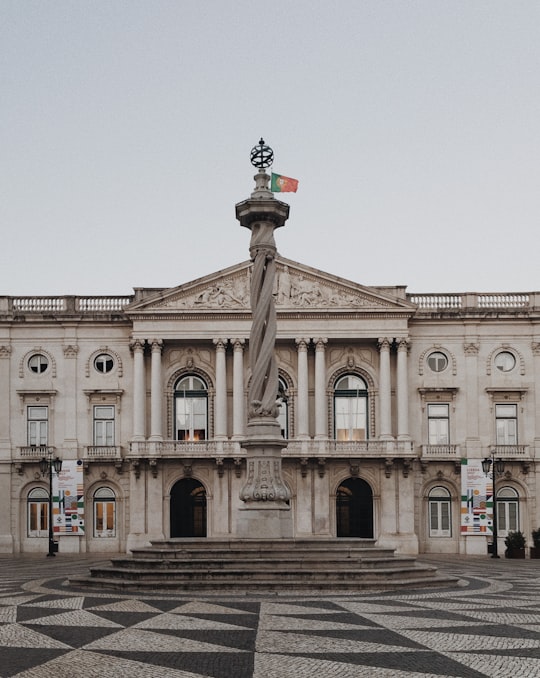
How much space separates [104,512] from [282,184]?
3199cm

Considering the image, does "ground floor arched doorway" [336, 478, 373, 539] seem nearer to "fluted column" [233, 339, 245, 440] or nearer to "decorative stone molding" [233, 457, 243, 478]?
"decorative stone molding" [233, 457, 243, 478]

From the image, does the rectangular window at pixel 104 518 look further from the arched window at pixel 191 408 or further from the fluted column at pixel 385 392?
the fluted column at pixel 385 392

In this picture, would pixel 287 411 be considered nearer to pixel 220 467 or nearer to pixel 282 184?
pixel 220 467

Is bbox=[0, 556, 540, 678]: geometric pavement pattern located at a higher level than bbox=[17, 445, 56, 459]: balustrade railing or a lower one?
lower

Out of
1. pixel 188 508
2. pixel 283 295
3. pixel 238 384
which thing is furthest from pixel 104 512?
pixel 283 295

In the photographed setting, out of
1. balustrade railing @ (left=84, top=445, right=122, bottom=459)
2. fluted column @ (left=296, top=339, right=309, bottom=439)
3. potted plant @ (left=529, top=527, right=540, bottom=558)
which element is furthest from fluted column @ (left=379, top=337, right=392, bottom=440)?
balustrade railing @ (left=84, top=445, right=122, bottom=459)

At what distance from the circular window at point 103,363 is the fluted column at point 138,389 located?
2.09m

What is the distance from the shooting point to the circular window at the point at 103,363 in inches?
2400

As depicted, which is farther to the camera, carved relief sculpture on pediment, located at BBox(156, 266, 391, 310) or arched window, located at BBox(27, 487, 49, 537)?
arched window, located at BBox(27, 487, 49, 537)

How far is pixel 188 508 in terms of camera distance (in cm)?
5988

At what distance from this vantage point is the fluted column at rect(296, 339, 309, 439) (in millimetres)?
59000

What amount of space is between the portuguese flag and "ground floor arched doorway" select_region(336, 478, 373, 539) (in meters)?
29.3

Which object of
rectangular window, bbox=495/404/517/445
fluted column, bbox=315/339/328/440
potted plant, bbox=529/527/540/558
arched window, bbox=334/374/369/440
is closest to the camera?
potted plant, bbox=529/527/540/558

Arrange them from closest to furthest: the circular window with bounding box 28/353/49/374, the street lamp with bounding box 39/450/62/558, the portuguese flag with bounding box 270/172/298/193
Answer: the portuguese flag with bounding box 270/172/298/193 < the street lamp with bounding box 39/450/62/558 < the circular window with bounding box 28/353/49/374
